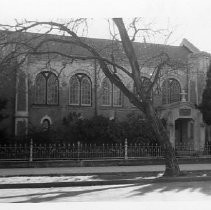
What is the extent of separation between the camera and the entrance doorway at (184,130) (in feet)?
88.5

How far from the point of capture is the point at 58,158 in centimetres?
1912

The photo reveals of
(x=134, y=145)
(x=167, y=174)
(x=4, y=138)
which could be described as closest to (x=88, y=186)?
(x=167, y=174)

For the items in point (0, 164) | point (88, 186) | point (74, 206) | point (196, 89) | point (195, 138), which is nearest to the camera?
point (74, 206)

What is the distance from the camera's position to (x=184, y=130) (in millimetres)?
27516

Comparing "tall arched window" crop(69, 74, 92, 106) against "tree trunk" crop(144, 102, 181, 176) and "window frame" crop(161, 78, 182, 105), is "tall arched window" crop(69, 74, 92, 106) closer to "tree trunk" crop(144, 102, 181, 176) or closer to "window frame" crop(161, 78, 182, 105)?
"window frame" crop(161, 78, 182, 105)

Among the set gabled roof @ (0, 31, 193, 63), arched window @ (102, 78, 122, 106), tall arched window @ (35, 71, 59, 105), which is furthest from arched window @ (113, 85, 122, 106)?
tall arched window @ (35, 71, 59, 105)

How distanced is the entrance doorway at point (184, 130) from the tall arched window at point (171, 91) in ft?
7.38

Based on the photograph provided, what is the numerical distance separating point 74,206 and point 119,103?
84.2 ft

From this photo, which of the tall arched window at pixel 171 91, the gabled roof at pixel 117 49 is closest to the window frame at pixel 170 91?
the tall arched window at pixel 171 91

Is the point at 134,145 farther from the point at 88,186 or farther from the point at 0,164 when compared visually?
the point at 88,186

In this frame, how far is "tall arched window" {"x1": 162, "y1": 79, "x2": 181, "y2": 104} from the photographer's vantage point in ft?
96.3

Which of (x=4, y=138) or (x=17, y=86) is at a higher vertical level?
(x=17, y=86)

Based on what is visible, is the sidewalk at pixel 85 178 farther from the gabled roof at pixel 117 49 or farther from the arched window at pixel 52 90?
the arched window at pixel 52 90

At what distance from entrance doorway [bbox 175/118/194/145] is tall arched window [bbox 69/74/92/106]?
225 inches
